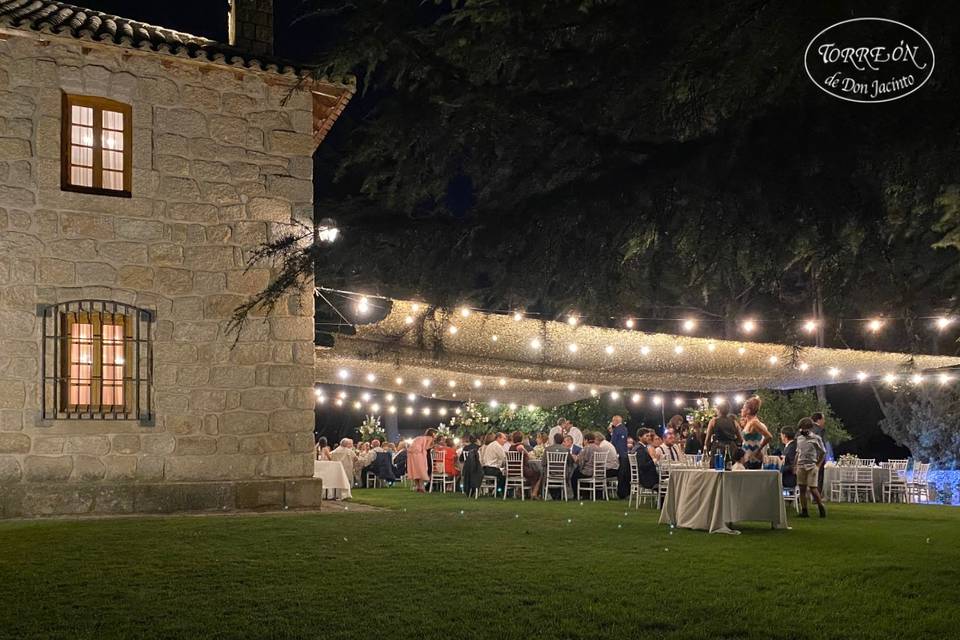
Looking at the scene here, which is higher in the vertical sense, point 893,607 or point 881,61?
point 881,61

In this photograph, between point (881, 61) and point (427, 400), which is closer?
point (881, 61)

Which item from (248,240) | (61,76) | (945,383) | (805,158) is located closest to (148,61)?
(61,76)

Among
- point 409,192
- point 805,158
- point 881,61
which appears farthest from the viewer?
point 409,192

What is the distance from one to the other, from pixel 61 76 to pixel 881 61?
304 inches

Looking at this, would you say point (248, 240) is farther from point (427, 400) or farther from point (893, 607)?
point (427, 400)

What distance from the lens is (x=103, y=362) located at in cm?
919

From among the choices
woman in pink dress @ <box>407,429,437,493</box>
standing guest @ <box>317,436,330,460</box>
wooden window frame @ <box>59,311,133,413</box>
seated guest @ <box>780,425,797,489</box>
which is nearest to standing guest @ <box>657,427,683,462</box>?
seated guest @ <box>780,425,797,489</box>

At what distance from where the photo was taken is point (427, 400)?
2602 cm

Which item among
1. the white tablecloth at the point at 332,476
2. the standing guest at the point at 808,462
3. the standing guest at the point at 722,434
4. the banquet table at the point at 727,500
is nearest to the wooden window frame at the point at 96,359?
the white tablecloth at the point at 332,476

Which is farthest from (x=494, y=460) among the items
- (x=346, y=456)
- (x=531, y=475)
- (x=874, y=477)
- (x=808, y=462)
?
(x=874, y=477)

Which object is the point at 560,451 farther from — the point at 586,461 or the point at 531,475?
the point at 531,475

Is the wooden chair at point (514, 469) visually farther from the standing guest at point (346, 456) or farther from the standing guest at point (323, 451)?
the standing guest at point (323, 451)

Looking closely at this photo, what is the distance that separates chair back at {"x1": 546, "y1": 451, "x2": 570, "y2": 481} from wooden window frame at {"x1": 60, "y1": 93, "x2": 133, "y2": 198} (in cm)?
696

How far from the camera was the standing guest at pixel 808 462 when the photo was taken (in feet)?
34.1
